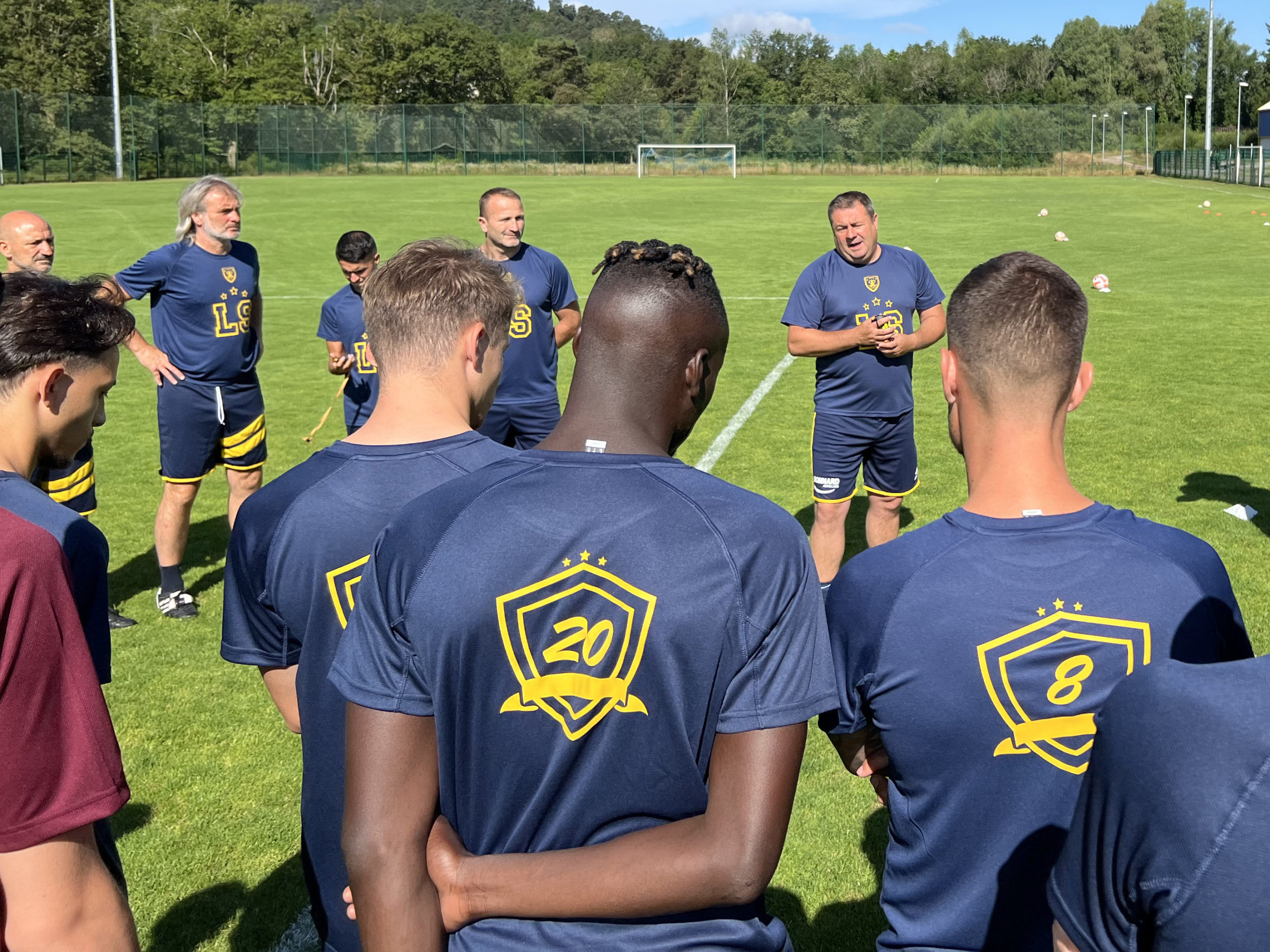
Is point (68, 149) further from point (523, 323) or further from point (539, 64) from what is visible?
point (539, 64)

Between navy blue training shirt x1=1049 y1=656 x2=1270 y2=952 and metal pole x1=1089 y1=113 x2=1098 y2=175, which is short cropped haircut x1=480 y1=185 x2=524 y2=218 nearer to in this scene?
navy blue training shirt x1=1049 y1=656 x2=1270 y2=952

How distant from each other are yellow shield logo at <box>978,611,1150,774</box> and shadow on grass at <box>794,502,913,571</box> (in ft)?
19.6

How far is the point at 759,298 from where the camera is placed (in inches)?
798

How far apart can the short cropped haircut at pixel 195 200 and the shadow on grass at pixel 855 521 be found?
443 cm

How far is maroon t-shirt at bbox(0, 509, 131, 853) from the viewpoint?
2.03m

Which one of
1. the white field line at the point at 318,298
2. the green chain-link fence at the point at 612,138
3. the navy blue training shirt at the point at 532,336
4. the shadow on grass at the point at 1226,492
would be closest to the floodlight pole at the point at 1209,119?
the green chain-link fence at the point at 612,138

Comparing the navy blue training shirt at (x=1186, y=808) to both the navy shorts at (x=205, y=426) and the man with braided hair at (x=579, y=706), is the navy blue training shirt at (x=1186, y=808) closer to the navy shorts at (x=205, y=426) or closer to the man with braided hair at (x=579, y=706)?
the man with braided hair at (x=579, y=706)

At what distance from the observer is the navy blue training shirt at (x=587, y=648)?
1.93 meters

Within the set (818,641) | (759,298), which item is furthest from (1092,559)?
(759,298)

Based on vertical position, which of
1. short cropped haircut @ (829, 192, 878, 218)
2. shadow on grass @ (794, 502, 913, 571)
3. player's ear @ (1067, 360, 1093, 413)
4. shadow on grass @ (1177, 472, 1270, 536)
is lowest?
shadow on grass @ (794, 502, 913, 571)

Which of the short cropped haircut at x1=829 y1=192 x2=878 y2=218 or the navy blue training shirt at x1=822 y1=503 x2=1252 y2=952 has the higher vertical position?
the short cropped haircut at x1=829 y1=192 x2=878 y2=218

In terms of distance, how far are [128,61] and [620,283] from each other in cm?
8155

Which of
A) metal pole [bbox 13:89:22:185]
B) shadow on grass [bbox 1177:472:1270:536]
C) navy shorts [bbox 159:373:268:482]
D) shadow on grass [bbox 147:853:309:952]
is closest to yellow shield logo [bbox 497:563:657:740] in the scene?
shadow on grass [bbox 147:853:309:952]

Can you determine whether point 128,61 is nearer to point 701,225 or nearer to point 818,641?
point 701,225
